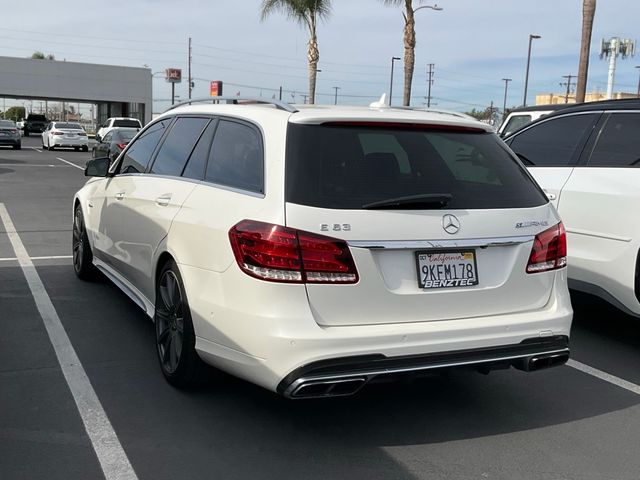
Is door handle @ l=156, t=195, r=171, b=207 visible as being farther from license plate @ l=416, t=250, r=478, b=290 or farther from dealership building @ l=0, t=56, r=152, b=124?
dealership building @ l=0, t=56, r=152, b=124

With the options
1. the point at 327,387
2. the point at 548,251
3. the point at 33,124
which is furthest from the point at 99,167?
the point at 33,124

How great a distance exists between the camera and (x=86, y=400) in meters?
3.96

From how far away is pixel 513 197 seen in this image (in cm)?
373

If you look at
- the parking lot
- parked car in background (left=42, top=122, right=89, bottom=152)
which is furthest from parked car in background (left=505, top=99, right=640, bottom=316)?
parked car in background (left=42, top=122, right=89, bottom=152)

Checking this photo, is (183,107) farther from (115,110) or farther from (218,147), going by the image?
(115,110)

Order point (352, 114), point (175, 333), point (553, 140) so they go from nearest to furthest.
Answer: point (352, 114) < point (175, 333) < point (553, 140)

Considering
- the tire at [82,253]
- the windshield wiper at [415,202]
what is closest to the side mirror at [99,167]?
the tire at [82,253]

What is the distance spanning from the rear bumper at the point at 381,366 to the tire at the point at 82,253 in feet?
12.7

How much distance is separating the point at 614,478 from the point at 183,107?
3.64 metres

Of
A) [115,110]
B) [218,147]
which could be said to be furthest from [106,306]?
[115,110]

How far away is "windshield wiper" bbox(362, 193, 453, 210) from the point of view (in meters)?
3.36

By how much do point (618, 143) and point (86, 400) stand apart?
168 inches

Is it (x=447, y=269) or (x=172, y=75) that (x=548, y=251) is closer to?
(x=447, y=269)

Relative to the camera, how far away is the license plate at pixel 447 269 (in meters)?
3.39
